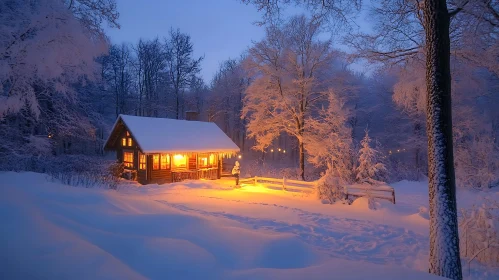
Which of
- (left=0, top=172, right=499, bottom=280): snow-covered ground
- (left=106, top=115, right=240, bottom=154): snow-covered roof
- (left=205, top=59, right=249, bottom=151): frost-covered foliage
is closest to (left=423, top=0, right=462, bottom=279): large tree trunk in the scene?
(left=0, top=172, right=499, bottom=280): snow-covered ground

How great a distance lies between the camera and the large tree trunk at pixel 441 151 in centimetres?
542

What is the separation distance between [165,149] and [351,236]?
14.4m

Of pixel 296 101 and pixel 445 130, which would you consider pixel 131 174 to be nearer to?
pixel 296 101

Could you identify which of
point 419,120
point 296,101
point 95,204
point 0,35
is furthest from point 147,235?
point 419,120

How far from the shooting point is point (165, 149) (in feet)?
65.7

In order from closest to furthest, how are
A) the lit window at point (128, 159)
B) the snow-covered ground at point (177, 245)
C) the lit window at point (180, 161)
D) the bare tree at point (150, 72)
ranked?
the snow-covered ground at point (177, 245), the lit window at point (128, 159), the lit window at point (180, 161), the bare tree at point (150, 72)

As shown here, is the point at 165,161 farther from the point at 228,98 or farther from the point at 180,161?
the point at 228,98

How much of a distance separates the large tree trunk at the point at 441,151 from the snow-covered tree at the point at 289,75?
50.7 feet

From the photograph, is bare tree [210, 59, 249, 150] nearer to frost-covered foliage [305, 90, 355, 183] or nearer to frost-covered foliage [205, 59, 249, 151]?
frost-covered foliage [205, 59, 249, 151]

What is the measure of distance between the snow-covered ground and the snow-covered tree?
12.4 meters

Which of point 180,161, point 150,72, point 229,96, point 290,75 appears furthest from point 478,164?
point 150,72

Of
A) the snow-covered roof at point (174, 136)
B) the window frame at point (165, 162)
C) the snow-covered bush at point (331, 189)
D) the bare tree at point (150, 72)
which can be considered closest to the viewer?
the snow-covered bush at point (331, 189)

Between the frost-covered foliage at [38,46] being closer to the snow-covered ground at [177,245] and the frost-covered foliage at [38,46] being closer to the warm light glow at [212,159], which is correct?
the snow-covered ground at [177,245]

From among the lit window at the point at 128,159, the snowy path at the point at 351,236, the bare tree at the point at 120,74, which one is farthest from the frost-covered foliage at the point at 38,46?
the bare tree at the point at 120,74
